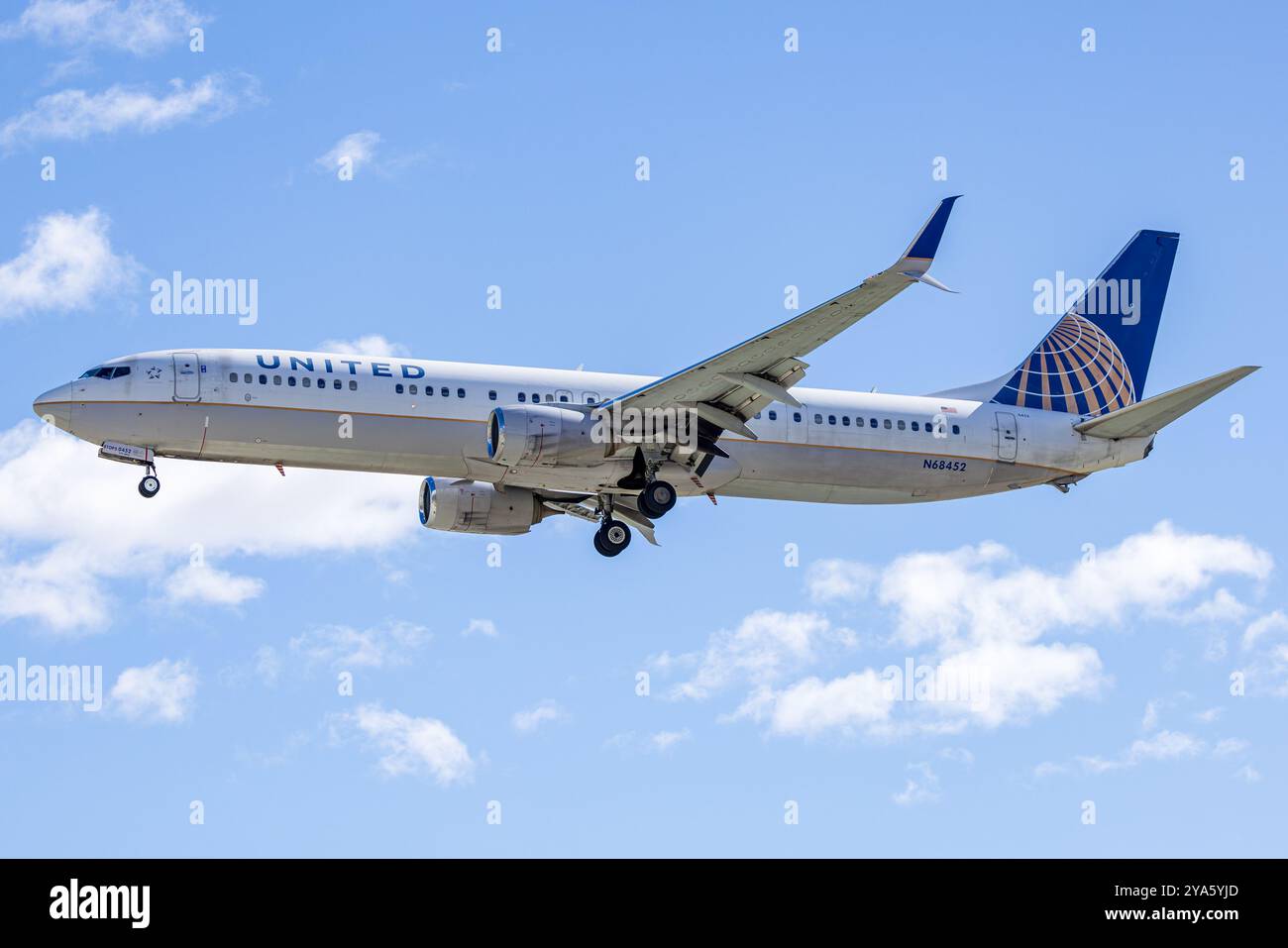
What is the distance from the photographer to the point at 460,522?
165 feet

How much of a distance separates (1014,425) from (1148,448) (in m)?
3.93

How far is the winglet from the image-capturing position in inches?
1454

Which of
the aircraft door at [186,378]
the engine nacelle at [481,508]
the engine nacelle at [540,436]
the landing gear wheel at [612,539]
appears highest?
the aircraft door at [186,378]

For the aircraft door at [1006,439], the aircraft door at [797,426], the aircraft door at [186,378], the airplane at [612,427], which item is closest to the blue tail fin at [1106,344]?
the airplane at [612,427]

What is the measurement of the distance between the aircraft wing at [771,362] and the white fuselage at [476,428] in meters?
1.75

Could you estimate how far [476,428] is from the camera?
44.7m

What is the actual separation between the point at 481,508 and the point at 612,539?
163 inches

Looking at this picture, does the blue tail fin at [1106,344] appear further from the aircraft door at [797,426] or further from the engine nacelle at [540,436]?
the engine nacelle at [540,436]

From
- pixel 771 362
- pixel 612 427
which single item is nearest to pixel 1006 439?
pixel 771 362

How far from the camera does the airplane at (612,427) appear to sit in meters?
43.3

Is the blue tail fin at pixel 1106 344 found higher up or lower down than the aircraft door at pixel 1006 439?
higher up

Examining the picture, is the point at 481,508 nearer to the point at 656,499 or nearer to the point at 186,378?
the point at 656,499

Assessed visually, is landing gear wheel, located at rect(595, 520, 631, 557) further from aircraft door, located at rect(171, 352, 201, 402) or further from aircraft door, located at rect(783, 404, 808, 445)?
aircraft door, located at rect(171, 352, 201, 402)
